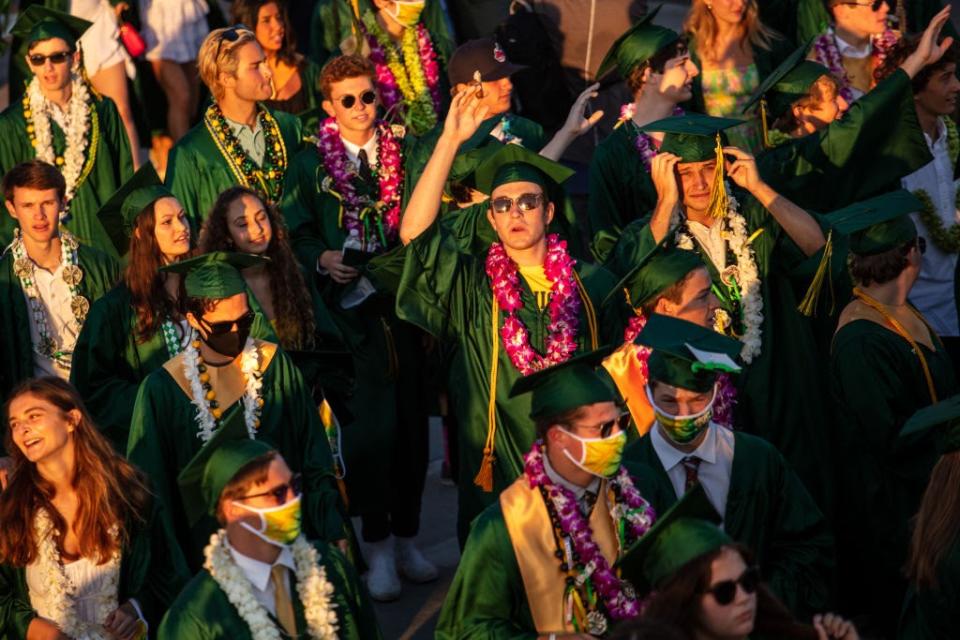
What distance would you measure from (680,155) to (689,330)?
5.94ft

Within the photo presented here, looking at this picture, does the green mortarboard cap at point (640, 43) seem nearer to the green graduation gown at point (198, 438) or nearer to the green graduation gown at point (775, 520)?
the green graduation gown at point (198, 438)

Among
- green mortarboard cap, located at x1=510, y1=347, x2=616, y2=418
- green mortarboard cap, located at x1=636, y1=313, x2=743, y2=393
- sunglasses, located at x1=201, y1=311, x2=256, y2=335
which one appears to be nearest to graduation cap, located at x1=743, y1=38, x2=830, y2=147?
green mortarboard cap, located at x1=636, y1=313, x2=743, y2=393

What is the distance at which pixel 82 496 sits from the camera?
22.6 feet

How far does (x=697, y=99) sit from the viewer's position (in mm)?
11453

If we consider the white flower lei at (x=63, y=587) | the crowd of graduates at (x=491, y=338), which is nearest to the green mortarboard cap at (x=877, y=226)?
the crowd of graduates at (x=491, y=338)

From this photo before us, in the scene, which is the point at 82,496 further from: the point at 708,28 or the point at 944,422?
the point at 708,28

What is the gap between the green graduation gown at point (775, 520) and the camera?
677cm

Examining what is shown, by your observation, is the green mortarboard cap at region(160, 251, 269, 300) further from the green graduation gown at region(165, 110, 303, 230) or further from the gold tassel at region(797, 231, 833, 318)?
the gold tassel at region(797, 231, 833, 318)

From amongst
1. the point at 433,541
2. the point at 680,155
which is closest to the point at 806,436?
the point at 680,155

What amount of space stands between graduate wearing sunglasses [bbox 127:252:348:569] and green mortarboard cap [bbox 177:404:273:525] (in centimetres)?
125

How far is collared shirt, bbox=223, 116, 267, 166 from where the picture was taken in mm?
10375

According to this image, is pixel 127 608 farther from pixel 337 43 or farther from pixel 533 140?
pixel 337 43

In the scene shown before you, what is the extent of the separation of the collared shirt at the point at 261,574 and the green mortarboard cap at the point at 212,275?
1900mm

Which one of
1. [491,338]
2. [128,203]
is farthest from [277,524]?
[128,203]
